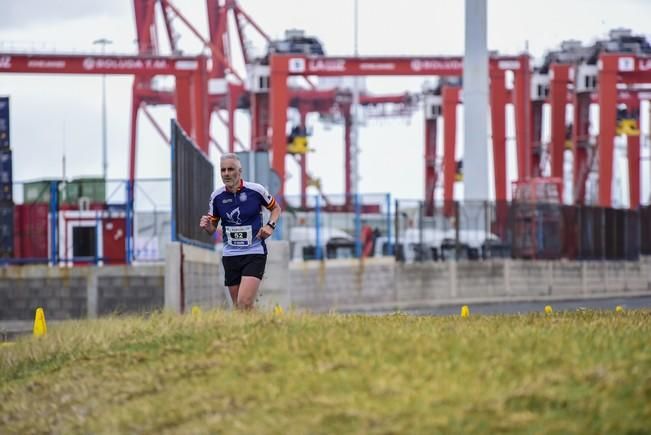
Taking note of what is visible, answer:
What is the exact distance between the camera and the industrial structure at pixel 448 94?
65.9 m

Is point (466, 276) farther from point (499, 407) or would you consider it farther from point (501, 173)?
point (499, 407)

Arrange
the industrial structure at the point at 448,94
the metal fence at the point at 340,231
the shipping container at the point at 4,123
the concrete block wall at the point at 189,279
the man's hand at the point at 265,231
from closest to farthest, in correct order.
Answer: the man's hand at the point at 265,231, the concrete block wall at the point at 189,279, the shipping container at the point at 4,123, the metal fence at the point at 340,231, the industrial structure at the point at 448,94

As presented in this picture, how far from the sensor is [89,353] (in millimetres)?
12094

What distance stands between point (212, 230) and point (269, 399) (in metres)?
6.01

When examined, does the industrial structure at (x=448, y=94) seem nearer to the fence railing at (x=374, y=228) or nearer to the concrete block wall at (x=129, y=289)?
the fence railing at (x=374, y=228)

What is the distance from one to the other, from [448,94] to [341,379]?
244 feet

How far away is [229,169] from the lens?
1428 cm

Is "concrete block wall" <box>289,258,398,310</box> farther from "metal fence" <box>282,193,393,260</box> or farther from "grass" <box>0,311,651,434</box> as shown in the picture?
"grass" <box>0,311,651,434</box>

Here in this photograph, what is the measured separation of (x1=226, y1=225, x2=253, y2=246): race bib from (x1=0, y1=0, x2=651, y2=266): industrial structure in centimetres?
3413

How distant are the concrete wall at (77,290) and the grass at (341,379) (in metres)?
12.4

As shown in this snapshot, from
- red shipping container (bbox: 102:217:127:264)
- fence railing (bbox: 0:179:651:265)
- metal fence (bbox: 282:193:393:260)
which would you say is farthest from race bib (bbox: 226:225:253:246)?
metal fence (bbox: 282:193:393:260)

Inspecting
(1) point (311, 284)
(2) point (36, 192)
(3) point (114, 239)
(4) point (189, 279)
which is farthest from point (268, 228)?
(1) point (311, 284)

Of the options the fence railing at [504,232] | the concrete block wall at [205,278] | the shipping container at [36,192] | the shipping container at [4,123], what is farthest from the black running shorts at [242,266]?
the fence railing at [504,232]

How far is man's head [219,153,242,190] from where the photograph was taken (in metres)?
14.3
